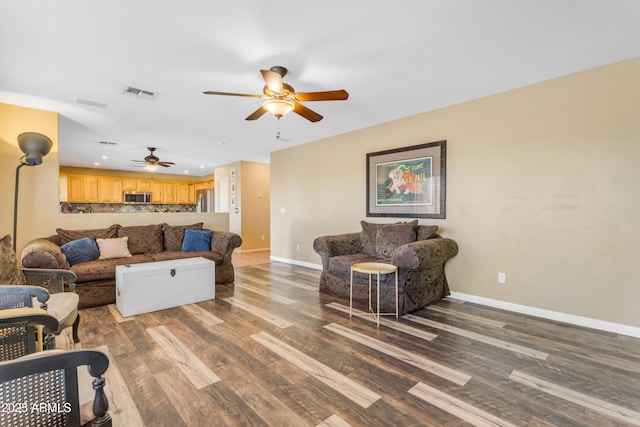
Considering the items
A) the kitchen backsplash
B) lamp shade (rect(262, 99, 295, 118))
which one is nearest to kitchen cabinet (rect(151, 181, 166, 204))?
the kitchen backsplash

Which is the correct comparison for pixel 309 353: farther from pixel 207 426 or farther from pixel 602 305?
pixel 602 305

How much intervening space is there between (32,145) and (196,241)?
220 centimetres

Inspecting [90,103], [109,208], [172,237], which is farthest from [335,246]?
[109,208]

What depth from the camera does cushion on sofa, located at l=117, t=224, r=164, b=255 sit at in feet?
14.3

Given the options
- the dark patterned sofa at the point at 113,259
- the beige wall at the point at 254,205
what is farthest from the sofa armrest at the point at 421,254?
the beige wall at the point at 254,205

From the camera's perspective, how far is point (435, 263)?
10.9 feet

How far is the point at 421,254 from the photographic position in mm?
3016

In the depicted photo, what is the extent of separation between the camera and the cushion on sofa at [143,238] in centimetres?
436

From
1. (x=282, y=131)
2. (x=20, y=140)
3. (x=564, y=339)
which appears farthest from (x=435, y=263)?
(x=20, y=140)

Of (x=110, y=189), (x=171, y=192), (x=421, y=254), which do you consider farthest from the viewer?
(x=171, y=192)

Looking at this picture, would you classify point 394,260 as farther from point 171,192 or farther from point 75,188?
point 75,188

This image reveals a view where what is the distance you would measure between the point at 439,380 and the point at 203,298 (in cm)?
285

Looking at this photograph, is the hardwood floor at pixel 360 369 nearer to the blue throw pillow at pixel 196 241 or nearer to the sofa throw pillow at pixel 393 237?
the sofa throw pillow at pixel 393 237

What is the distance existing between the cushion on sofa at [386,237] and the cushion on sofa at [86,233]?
12.0 feet
